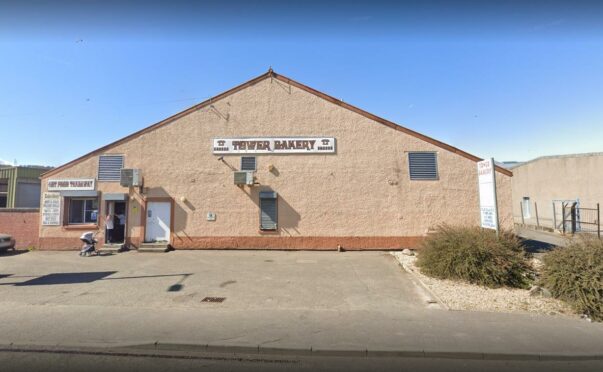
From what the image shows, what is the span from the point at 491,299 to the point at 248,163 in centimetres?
1062

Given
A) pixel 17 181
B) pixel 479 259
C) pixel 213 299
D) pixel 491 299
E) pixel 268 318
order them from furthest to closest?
1. pixel 17 181
2. pixel 479 259
3. pixel 213 299
4. pixel 491 299
5. pixel 268 318

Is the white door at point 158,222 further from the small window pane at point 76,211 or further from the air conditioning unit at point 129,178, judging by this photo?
the small window pane at point 76,211

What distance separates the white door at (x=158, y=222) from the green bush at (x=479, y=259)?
36.0 ft

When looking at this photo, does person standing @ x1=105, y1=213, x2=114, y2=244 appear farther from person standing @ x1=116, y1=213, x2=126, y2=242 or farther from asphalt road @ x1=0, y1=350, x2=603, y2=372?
asphalt road @ x1=0, y1=350, x2=603, y2=372

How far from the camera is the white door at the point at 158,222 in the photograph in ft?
46.8

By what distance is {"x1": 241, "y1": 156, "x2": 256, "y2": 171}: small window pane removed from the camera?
14.4 metres

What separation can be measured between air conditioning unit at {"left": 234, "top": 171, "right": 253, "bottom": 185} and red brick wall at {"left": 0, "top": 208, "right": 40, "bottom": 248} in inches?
380

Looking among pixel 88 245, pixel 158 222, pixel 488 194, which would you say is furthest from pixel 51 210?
pixel 488 194

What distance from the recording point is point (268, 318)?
5867 millimetres

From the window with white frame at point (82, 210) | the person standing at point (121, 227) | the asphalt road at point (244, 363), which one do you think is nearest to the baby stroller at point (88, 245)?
the person standing at point (121, 227)

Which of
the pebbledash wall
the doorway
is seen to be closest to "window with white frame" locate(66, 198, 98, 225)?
the pebbledash wall

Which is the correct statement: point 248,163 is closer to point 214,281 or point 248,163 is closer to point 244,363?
point 214,281

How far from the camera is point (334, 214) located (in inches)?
550

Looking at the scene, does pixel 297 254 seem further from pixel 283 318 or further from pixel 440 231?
pixel 283 318
